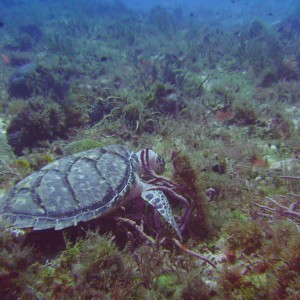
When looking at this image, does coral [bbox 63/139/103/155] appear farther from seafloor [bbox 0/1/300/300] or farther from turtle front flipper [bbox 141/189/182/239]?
turtle front flipper [bbox 141/189/182/239]

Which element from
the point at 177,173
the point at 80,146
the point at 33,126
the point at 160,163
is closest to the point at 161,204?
the point at 177,173

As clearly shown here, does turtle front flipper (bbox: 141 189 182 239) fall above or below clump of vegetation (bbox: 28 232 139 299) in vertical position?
above

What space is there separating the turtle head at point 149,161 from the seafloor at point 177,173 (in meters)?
0.30

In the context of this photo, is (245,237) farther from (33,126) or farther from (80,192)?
(33,126)

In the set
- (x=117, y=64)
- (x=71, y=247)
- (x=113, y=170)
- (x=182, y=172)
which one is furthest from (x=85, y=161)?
(x=117, y=64)

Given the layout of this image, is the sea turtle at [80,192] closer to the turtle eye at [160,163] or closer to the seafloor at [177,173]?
the seafloor at [177,173]

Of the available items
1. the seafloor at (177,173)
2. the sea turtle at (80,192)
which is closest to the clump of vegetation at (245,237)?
the seafloor at (177,173)

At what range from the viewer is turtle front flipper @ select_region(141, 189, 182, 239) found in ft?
10.3

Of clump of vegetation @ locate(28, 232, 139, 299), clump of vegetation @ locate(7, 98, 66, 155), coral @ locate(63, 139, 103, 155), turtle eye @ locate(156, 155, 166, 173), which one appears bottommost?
clump of vegetation @ locate(28, 232, 139, 299)

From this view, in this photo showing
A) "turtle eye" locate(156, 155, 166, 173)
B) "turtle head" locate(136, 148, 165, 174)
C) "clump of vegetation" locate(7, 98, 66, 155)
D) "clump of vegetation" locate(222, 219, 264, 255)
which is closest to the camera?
"clump of vegetation" locate(222, 219, 264, 255)

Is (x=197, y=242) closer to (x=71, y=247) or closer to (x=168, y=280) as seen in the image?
(x=168, y=280)

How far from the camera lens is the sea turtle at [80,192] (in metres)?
3.05

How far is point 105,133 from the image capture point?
22.6 feet

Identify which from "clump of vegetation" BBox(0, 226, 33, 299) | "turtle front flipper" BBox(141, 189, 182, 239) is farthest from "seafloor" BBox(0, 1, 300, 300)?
"turtle front flipper" BBox(141, 189, 182, 239)
